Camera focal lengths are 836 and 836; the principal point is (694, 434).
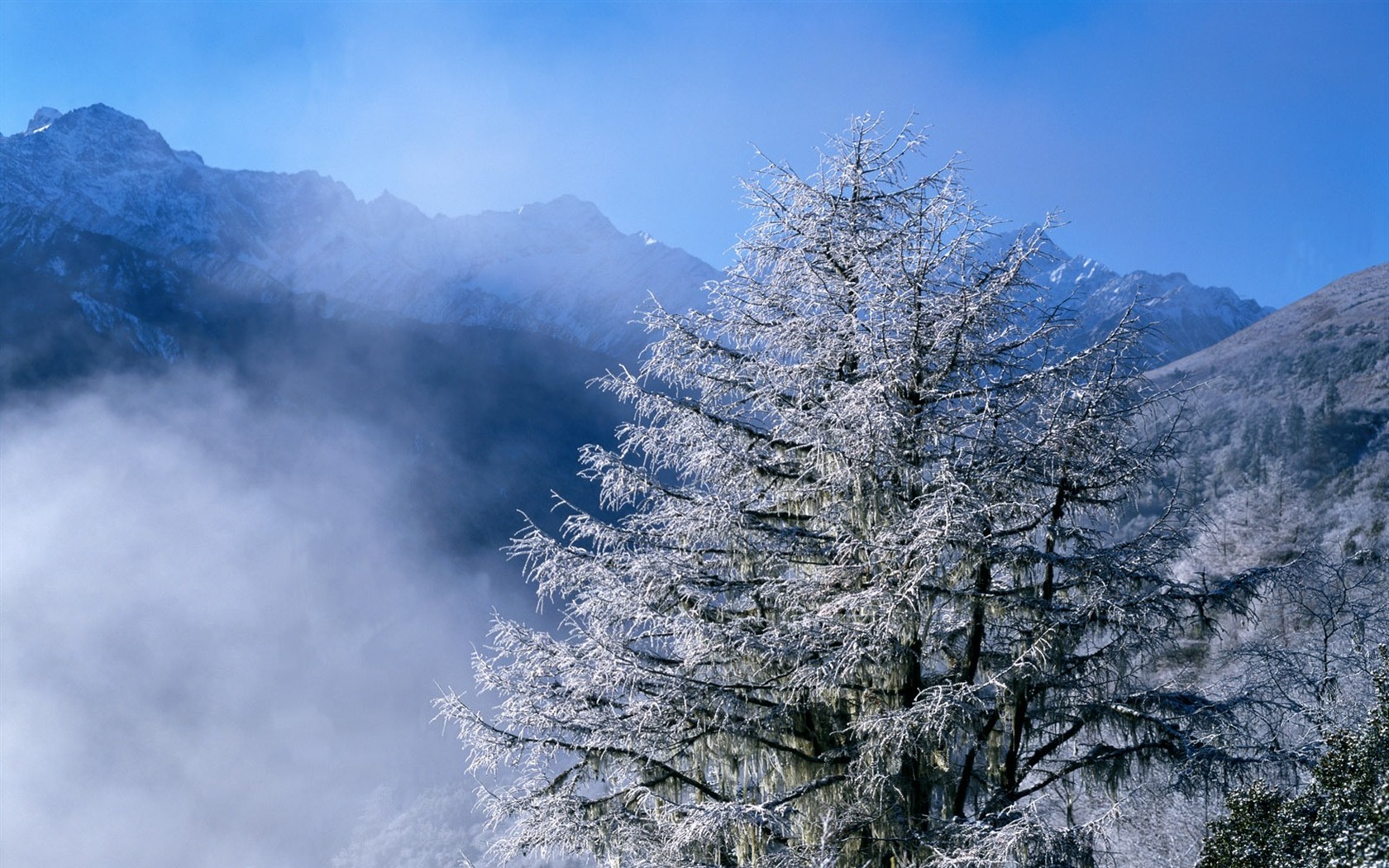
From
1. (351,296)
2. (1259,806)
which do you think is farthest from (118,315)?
(1259,806)

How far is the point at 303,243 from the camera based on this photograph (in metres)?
161

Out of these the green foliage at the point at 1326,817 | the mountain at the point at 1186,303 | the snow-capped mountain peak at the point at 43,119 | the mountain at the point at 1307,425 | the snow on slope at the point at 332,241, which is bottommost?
the green foliage at the point at 1326,817

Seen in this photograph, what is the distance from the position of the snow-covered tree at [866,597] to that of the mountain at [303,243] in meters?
119

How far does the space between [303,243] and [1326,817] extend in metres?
178

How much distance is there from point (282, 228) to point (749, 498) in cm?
17861

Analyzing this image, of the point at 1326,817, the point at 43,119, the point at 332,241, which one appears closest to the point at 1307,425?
the point at 1326,817

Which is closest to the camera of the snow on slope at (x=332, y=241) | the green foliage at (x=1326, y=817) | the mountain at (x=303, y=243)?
the green foliage at (x=1326, y=817)

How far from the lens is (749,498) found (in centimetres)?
684

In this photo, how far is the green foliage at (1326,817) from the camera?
6.00 m

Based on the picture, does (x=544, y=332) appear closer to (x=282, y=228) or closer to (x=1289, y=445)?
(x=282, y=228)

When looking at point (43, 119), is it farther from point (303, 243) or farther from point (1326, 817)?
point (1326, 817)

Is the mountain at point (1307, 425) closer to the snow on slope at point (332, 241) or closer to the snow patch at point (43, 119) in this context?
the snow on slope at point (332, 241)

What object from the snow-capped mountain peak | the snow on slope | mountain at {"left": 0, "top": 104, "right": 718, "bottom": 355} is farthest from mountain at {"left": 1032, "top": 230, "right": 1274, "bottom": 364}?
the snow-capped mountain peak

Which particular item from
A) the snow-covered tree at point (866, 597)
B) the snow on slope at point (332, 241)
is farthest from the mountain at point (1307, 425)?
the snow on slope at point (332, 241)
